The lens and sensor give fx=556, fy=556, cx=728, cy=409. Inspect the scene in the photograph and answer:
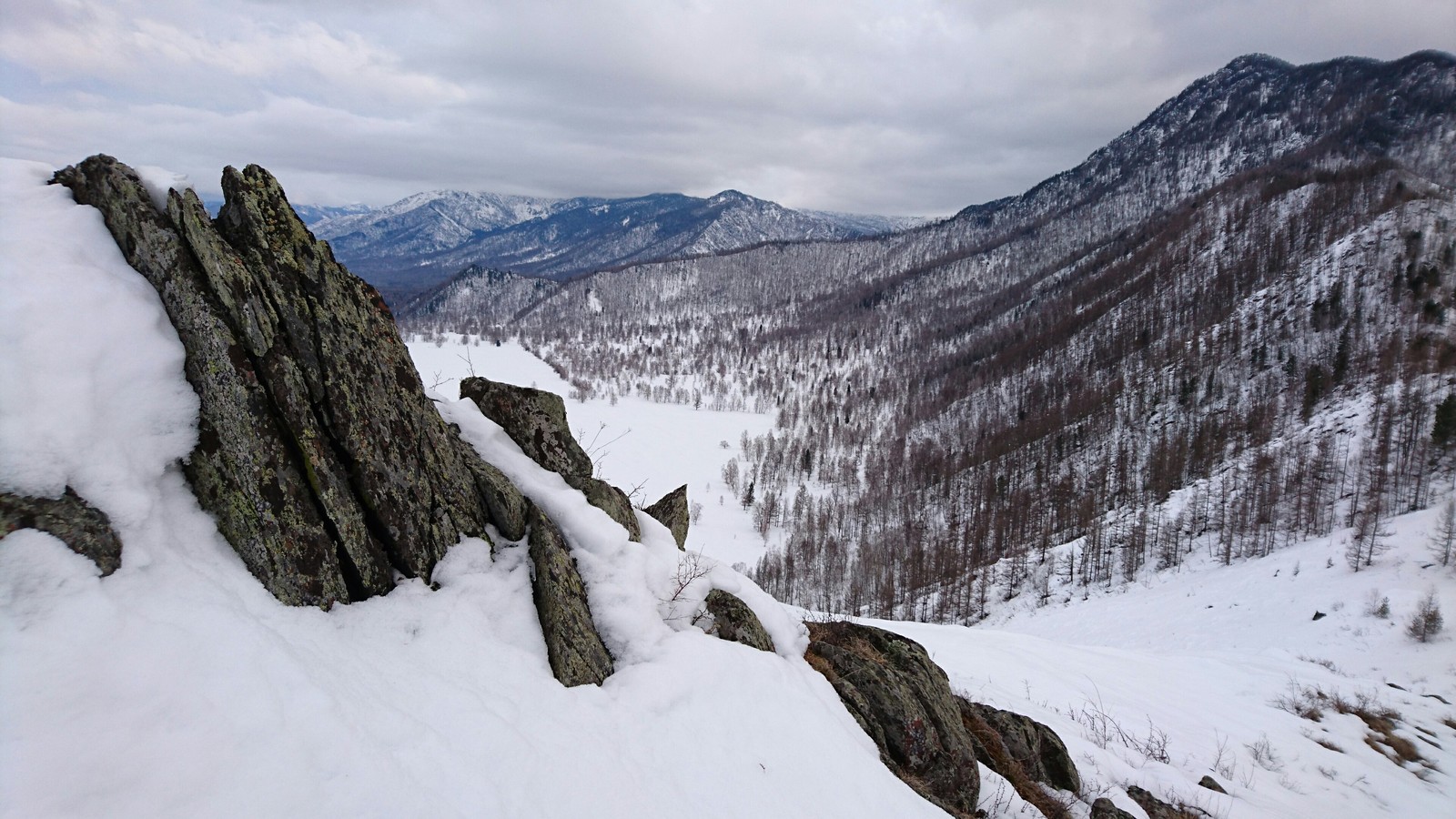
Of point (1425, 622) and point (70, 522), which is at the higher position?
point (70, 522)

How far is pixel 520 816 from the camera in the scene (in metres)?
4.48

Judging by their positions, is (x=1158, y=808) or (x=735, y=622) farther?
(x=1158, y=808)

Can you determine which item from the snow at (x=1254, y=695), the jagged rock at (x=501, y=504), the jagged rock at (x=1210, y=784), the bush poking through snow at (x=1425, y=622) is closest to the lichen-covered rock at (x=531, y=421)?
the jagged rock at (x=501, y=504)

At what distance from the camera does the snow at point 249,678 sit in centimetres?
366

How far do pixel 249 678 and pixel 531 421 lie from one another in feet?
20.4

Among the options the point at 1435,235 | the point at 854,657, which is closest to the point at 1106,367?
the point at 1435,235

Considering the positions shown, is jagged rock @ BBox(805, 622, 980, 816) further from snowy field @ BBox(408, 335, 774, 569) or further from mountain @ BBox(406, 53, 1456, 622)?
snowy field @ BBox(408, 335, 774, 569)

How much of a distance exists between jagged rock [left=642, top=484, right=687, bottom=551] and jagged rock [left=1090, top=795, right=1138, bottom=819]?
8.41m

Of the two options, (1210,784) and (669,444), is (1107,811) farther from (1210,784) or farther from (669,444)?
(669,444)

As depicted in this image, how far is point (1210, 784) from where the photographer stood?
11555 millimetres

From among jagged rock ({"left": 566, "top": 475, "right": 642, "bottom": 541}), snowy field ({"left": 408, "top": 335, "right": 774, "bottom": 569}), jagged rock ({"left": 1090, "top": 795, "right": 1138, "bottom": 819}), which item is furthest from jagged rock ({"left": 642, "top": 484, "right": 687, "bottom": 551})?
snowy field ({"left": 408, "top": 335, "right": 774, "bottom": 569})

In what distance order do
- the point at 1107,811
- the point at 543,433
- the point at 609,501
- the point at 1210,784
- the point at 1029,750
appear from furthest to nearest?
the point at 1210,784
the point at 1029,750
the point at 543,433
the point at 609,501
the point at 1107,811

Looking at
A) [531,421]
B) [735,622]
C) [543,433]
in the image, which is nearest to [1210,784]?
[735,622]

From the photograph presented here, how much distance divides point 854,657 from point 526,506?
6150 mm
